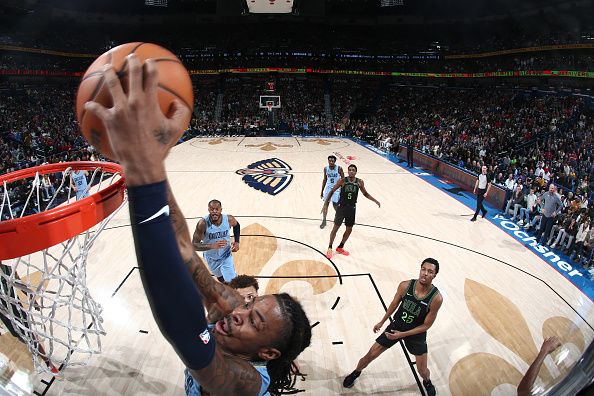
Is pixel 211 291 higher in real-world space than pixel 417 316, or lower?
higher

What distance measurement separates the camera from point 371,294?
18.6 ft

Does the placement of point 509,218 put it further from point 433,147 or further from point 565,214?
point 433,147

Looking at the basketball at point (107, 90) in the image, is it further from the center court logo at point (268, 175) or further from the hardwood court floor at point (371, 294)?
the center court logo at point (268, 175)

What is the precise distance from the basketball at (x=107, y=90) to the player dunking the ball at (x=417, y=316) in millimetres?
2848

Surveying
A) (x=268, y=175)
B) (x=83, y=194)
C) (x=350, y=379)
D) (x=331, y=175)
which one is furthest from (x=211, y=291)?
(x=268, y=175)

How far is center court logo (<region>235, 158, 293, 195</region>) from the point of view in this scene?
458 inches

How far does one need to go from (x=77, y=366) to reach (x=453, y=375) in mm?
4208

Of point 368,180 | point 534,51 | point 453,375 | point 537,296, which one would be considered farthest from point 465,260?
point 534,51

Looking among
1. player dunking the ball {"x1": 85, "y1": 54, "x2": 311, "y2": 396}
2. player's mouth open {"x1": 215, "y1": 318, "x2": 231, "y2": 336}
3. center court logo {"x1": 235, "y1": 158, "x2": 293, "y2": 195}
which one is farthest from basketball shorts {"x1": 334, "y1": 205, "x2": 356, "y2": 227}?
player dunking the ball {"x1": 85, "y1": 54, "x2": 311, "y2": 396}

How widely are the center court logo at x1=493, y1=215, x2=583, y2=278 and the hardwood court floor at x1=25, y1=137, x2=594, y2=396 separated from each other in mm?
300

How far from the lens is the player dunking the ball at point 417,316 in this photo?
3.51 meters

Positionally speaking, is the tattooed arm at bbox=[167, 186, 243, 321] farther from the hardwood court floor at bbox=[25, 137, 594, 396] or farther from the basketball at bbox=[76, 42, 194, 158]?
the hardwood court floor at bbox=[25, 137, 594, 396]

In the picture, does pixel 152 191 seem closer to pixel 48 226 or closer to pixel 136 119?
pixel 136 119

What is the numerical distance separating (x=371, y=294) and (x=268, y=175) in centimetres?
833
